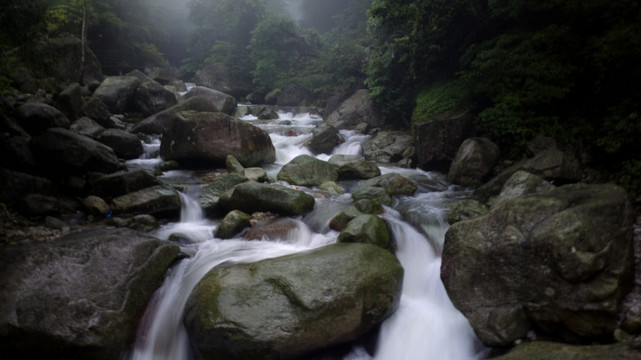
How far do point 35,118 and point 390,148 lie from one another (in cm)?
1130

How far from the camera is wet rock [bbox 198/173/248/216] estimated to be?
257 inches

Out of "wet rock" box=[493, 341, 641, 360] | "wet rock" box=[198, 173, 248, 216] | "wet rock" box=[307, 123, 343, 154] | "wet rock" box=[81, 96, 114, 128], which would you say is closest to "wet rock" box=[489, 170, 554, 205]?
"wet rock" box=[493, 341, 641, 360]

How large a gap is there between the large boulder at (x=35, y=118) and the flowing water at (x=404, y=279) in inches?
176

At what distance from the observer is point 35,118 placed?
778cm

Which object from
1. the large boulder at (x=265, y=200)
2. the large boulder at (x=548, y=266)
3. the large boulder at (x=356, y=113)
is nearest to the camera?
the large boulder at (x=548, y=266)

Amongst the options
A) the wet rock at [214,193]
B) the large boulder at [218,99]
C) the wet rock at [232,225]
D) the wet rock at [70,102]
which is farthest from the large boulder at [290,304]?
the large boulder at [218,99]

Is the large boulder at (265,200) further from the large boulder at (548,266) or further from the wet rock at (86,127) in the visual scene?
the wet rock at (86,127)

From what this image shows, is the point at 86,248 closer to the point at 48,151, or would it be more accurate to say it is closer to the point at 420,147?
the point at 48,151

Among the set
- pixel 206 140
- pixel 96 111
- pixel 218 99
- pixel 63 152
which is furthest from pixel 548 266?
pixel 218 99

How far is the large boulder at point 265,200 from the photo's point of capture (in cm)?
622

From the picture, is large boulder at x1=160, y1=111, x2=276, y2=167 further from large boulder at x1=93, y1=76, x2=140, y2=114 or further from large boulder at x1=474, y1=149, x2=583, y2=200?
large boulder at x1=474, y1=149, x2=583, y2=200

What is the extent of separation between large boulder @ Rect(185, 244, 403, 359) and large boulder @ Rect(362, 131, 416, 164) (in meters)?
7.81

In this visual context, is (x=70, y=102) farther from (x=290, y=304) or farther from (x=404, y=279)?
(x=404, y=279)

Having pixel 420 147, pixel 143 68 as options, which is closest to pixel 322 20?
pixel 143 68
